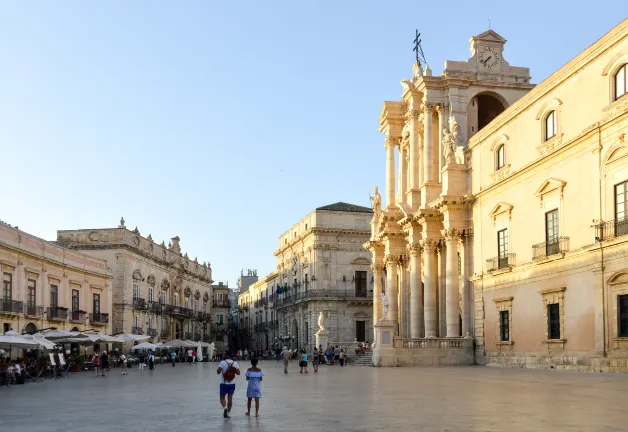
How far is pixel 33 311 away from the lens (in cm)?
4247

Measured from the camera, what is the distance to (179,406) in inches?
640

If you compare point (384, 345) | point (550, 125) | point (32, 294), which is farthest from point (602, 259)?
point (32, 294)

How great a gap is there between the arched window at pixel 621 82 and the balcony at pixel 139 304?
148ft

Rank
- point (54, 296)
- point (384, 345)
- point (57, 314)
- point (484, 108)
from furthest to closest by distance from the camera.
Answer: point (54, 296) < point (57, 314) < point (484, 108) < point (384, 345)

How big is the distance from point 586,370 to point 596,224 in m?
4.78

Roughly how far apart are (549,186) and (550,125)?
7.56ft

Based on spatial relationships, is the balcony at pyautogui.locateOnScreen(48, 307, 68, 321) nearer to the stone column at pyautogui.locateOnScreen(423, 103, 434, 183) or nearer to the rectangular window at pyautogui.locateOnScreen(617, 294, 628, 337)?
the stone column at pyautogui.locateOnScreen(423, 103, 434, 183)

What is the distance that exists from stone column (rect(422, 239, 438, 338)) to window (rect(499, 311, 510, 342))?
6673 mm

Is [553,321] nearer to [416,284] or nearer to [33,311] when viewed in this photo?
[416,284]

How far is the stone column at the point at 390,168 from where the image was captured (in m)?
46.1

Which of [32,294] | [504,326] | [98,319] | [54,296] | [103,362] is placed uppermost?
[32,294]

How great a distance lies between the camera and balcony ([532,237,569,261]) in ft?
89.8

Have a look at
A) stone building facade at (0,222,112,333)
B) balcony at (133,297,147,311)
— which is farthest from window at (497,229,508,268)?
balcony at (133,297,147,311)

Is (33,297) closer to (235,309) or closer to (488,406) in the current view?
(488,406)
